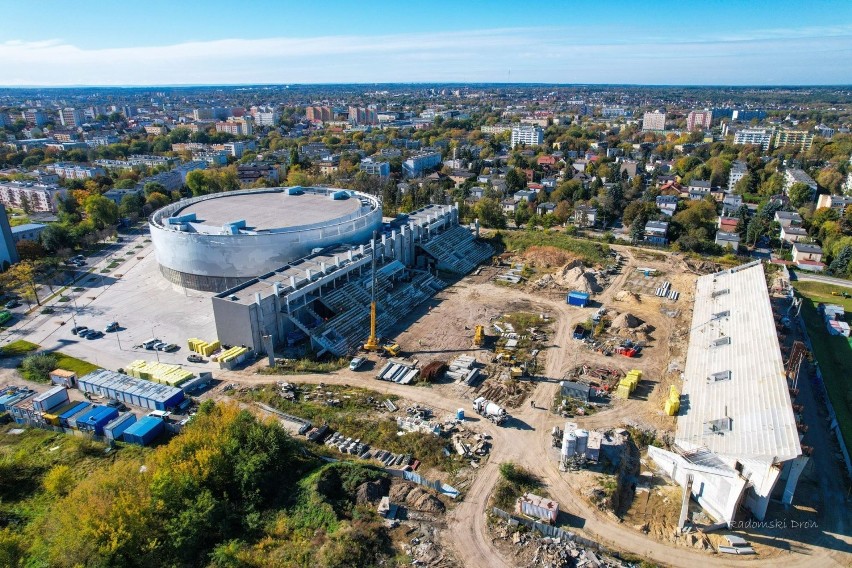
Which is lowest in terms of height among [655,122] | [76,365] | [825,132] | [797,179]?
[76,365]

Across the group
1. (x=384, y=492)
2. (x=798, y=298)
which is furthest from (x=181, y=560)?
(x=798, y=298)

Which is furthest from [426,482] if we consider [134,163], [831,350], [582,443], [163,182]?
[134,163]

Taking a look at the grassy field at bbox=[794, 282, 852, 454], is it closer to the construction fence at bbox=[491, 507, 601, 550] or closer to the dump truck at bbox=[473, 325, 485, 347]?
the construction fence at bbox=[491, 507, 601, 550]

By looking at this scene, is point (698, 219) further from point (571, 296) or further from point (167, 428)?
point (167, 428)

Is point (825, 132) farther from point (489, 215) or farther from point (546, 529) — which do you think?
point (546, 529)

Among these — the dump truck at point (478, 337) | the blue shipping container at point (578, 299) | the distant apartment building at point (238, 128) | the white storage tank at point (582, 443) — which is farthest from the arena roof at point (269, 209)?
the distant apartment building at point (238, 128)

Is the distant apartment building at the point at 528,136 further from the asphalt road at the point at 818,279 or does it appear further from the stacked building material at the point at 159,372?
the stacked building material at the point at 159,372
